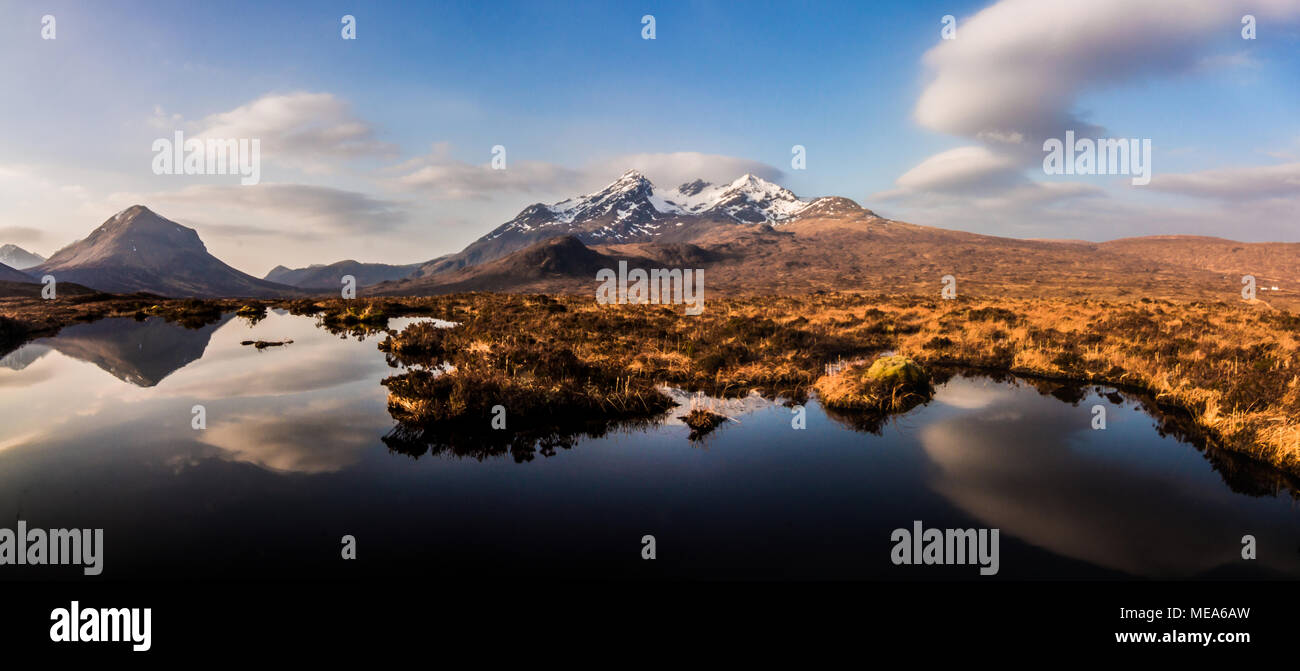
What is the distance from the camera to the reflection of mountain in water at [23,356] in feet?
58.6

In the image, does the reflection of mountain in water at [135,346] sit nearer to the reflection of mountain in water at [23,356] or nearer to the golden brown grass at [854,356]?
the reflection of mountain in water at [23,356]

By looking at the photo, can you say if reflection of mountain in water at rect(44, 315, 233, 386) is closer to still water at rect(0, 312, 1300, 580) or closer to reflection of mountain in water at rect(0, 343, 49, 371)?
reflection of mountain in water at rect(0, 343, 49, 371)

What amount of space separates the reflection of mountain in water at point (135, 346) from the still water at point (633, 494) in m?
4.52

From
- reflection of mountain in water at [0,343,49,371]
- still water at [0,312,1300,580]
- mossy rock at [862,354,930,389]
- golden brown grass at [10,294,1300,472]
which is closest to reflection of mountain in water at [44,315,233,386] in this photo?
reflection of mountain in water at [0,343,49,371]

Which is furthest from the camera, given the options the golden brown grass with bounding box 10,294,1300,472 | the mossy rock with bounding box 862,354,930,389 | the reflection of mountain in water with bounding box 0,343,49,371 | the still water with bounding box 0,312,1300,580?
the reflection of mountain in water with bounding box 0,343,49,371

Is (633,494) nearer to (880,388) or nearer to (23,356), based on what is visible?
(880,388)

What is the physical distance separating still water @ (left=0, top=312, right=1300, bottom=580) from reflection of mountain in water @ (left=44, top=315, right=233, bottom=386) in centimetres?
452

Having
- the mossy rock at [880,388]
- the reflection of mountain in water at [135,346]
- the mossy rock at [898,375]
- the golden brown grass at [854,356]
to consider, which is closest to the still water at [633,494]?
the mossy rock at [880,388]

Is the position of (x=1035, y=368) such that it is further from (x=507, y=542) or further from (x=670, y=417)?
(x=507, y=542)

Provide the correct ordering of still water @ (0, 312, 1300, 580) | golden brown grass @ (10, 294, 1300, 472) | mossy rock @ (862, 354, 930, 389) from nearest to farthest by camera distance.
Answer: still water @ (0, 312, 1300, 580) < golden brown grass @ (10, 294, 1300, 472) < mossy rock @ (862, 354, 930, 389)

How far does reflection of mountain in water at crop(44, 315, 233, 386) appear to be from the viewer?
56.9ft
